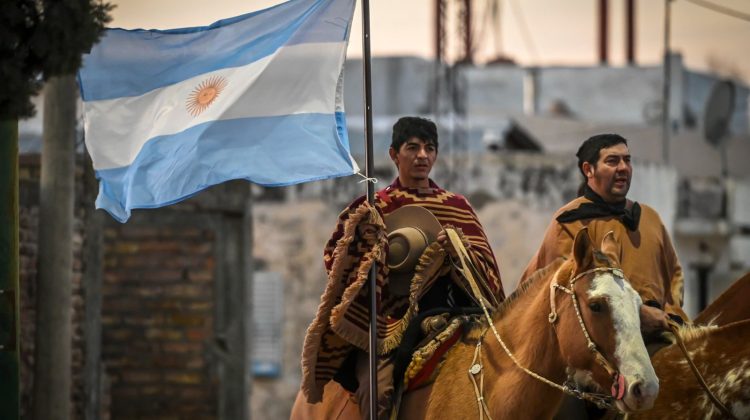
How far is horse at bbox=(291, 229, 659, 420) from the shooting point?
6.73m

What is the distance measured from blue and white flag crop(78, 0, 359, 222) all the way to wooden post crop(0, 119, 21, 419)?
44cm

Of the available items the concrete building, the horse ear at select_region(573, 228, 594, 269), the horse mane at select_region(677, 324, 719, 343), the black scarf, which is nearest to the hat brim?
the black scarf

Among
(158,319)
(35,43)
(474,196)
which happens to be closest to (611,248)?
(35,43)

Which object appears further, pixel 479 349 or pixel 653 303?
pixel 653 303

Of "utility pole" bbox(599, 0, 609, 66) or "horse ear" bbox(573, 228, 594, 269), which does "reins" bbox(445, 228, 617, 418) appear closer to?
"horse ear" bbox(573, 228, 594, 269)

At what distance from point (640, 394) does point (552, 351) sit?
0.71 meters

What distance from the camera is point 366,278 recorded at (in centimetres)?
769

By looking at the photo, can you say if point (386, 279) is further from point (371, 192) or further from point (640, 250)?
point (640, 250)

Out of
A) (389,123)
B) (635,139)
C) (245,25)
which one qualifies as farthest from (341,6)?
(635,139)

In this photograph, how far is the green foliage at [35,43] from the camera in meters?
7.84

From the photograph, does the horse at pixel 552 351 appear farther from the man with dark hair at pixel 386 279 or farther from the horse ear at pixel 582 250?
the man with dark hair at pixel 386 279

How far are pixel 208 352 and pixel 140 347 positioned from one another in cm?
60

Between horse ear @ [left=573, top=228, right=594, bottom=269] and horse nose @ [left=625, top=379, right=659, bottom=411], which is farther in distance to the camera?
horse ear @ [left=573, top=228, right=594, bottom=269]

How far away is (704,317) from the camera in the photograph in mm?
8336
